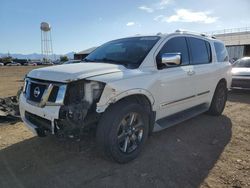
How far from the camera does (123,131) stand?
3.87 metres

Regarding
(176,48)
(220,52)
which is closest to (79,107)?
(176,48)

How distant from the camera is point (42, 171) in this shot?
12.1ft

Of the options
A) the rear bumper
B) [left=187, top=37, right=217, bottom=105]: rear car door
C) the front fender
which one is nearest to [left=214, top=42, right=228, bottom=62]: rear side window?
[left=187, top=37, right=217, bottom=105]: rear car door

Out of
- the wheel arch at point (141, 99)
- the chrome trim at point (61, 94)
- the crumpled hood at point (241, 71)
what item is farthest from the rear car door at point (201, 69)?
the crumpled hood at point (241, 71)

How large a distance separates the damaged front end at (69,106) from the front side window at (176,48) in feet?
4.90

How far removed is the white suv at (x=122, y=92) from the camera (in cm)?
346

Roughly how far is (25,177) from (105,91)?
1.58 metres

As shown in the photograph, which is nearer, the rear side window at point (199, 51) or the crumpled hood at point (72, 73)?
the crumpled hood at point (72, 73)

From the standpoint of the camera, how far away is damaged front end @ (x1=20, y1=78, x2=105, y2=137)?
11.1 ft

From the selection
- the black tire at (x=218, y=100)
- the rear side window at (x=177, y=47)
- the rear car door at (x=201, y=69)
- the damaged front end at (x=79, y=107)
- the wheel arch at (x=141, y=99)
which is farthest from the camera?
the black tire at (x=218, y=100)

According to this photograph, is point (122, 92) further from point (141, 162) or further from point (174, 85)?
point (174, 85)

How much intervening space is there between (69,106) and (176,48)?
255 centimetres

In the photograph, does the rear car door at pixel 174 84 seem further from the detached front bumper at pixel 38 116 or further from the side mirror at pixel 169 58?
the detached front bumper at pixel 38 116

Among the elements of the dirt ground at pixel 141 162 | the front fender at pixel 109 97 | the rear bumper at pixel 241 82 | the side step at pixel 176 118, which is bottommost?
the dirt ground at pixel 141 162
